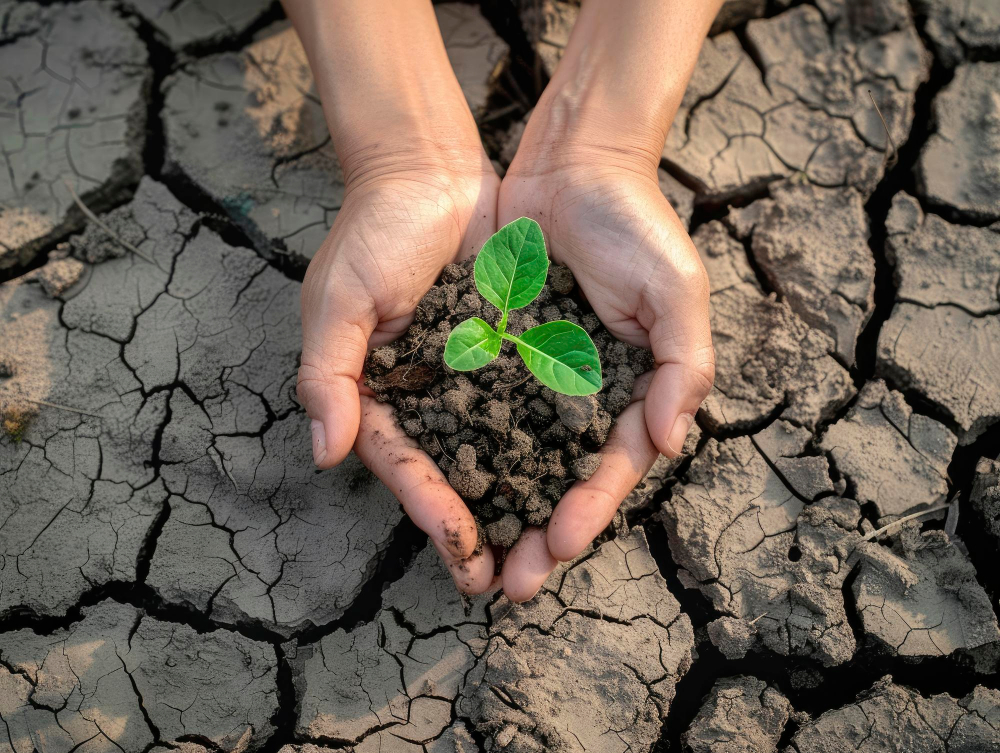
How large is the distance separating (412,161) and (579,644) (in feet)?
5.58

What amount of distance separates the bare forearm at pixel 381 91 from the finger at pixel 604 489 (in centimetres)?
109

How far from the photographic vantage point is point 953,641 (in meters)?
2.17

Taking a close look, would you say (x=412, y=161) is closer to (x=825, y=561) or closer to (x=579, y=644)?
(x=579, y=644)

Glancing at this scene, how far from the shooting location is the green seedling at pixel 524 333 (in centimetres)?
179

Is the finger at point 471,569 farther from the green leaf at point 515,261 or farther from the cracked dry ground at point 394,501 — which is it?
the green leaf at point 515,261

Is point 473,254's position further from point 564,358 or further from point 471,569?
point 471,569

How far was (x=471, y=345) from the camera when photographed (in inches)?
72.4

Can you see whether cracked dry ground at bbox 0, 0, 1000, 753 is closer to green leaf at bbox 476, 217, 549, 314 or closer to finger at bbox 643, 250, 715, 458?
finger at bbox 643, 250, 715, 458

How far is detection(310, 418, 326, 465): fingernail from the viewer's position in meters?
1.88

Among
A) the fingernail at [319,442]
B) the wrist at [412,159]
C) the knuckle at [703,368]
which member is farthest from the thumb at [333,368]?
the knuckle at [703,368]

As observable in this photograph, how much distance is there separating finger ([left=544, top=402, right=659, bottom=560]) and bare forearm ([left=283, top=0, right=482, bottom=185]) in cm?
109

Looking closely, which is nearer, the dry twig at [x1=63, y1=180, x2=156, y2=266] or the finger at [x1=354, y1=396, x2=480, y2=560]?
the finger at [x1=354, y1=396, x2=480, y2=560]

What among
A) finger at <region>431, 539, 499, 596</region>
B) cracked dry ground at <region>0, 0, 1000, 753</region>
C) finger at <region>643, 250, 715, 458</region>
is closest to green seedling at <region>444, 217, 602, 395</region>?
finger at <region>643, 250, 715, 458</region>

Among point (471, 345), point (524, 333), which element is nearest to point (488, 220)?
point (524, 333)
